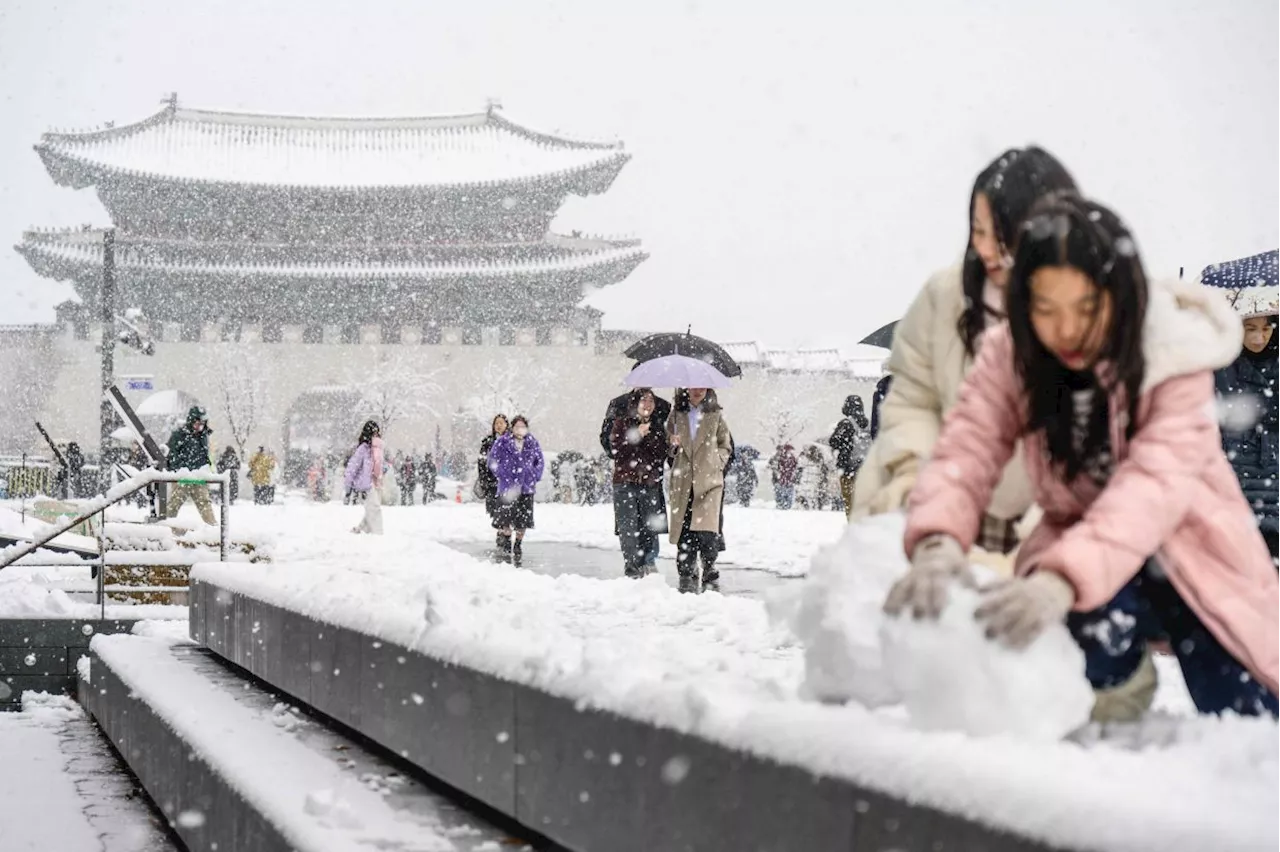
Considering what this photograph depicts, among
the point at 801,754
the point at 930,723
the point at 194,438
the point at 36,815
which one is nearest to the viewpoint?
the point at 930,723

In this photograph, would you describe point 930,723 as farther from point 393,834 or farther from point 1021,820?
point 393,834

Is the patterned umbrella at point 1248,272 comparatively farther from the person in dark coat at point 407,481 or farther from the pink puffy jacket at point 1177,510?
the person in dark coat at point 407,481

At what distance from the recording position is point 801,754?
1.87 meters

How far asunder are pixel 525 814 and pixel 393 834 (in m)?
0.31

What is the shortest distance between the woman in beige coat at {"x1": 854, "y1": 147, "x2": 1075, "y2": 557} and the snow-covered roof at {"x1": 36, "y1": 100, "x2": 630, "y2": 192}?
34.9m

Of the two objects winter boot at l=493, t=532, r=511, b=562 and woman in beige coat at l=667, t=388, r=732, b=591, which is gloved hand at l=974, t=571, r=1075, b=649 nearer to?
woman in beige coat at l=667, t=388, r=732, b=591

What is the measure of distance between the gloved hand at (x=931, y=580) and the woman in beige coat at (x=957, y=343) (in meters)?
0.19

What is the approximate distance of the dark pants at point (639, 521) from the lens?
9.16m

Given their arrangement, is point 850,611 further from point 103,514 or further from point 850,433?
point 850,433

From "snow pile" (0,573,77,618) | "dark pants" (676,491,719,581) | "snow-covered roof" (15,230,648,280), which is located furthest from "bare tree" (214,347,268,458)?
"dark pants" (676,491,719,581)

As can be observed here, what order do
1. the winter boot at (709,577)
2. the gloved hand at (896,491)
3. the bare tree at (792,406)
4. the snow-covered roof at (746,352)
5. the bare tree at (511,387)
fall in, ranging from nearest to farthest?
the gloved hand at (896,491) < the winter boot at (709,577) < the bare tree at (511,387) < the bare tree at (792,406) < the snow-covered roof at (746,352)

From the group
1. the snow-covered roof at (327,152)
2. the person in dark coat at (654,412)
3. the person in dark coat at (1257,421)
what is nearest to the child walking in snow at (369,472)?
the person in dark coat at (654,412)

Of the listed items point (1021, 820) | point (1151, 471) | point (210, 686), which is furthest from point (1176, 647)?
point (210, 686)

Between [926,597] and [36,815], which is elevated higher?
[926,597]
